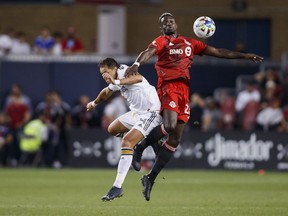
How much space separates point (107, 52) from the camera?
32094mm

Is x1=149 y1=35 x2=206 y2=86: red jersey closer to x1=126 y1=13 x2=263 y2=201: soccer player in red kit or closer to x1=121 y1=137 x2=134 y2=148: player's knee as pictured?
x1=126 y1=13 x2=263 y2=201: soccer player in red kit

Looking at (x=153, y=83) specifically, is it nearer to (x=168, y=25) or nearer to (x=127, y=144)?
(x=168, y=25)

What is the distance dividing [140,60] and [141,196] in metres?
3.77

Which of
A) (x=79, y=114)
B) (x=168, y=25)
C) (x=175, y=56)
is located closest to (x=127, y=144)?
(x=175, y=56)

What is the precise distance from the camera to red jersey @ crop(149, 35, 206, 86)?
1602 centimetres

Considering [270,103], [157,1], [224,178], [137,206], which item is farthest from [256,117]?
[137,206]

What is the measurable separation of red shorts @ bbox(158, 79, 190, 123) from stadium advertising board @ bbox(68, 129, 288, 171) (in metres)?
10.2

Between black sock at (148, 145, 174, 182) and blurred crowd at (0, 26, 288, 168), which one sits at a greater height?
black sock at (148, 145, 174, 182)

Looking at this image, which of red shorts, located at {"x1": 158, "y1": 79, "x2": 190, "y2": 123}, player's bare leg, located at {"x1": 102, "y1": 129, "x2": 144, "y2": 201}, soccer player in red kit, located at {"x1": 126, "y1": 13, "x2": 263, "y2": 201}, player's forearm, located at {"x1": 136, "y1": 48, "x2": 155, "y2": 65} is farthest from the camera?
red shorts, located at {"x1": 158, "y1": 79, "x2": 190, "y2": 123}

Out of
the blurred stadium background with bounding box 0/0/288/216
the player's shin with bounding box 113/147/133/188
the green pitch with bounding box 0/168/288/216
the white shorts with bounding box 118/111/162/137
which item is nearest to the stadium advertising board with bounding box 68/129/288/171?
the blurred stadium background with bounding box 0/0/288/216

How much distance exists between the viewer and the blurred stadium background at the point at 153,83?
80.9ft

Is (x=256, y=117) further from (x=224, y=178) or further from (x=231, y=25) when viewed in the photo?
(x=231, y=25)

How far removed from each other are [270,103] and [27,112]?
661 cm

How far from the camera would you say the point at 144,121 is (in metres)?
15.8
